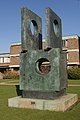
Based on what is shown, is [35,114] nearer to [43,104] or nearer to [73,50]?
[43,104]

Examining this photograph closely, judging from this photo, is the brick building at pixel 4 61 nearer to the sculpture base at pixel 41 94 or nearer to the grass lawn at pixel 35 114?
the sculpture base at pixel 41 94

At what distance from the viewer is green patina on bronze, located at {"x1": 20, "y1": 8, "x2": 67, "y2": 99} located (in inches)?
386

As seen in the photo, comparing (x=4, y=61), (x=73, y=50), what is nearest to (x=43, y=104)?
(x=73, y=50)

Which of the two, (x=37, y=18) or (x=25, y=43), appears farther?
(x=37, y=18)

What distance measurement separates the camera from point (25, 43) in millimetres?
10297

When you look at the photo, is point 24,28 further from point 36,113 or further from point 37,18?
point 36,113

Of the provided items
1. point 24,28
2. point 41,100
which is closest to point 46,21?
point 24,28

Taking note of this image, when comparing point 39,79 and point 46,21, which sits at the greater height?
point 46,21

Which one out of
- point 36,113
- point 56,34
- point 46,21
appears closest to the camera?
point 36,113

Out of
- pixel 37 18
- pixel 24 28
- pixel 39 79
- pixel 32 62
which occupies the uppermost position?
pixel 37 18

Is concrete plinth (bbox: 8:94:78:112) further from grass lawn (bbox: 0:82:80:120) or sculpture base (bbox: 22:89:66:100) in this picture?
sculpture base (bbox: 22:89:66:100)

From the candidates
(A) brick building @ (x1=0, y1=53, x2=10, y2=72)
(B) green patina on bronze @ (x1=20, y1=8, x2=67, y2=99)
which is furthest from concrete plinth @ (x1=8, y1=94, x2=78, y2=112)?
(A) brick building @ (x1=0, y1=53, x2=10, y2=72)

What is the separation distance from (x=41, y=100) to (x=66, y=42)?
1557 inches

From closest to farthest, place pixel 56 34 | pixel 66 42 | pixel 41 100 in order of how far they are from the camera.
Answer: pixel 41 100, pixel 56 34, pixel 66 42
